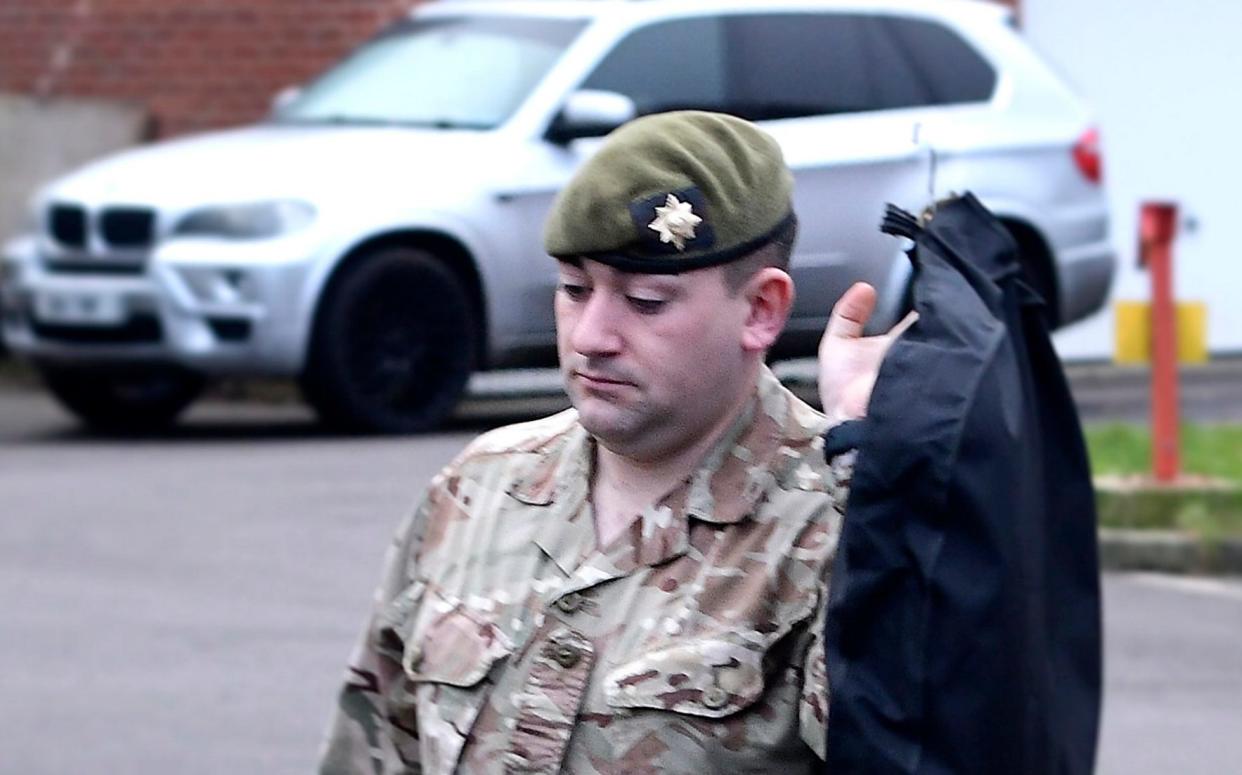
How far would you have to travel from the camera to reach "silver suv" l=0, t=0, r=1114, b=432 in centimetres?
992

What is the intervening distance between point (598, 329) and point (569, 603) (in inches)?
9.8

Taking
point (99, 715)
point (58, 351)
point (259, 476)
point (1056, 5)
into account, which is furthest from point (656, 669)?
point (1056, 5)

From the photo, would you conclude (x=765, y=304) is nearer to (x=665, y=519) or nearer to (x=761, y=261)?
(x=761, y=261)

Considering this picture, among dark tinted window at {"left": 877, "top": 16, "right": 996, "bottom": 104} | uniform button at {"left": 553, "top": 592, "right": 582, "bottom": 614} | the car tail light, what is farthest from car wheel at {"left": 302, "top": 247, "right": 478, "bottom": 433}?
uniform button at {"left": 553, "top": 592, "right": 582, "bottom": 614}

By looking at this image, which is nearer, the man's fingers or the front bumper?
the man's fingers

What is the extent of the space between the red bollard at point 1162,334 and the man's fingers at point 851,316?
6723mm

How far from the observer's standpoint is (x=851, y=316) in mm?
2217

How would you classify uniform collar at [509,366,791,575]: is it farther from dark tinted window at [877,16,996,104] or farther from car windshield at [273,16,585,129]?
dark tinted window at [877,16,996,104]

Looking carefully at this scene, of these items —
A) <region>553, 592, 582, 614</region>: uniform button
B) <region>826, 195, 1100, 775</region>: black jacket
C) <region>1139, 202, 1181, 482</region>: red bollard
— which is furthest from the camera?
<region>1139, 202, 1181, 482</region>: red bollard

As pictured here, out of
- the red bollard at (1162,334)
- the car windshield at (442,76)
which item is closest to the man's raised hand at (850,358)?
the red bollard at (1162,334)

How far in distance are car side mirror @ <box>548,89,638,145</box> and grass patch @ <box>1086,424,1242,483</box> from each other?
7.14ft

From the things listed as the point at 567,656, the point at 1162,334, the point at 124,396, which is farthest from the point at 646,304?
the point at 124,396

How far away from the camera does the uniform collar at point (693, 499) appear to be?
224 cm

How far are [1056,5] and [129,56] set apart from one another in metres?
5.33
